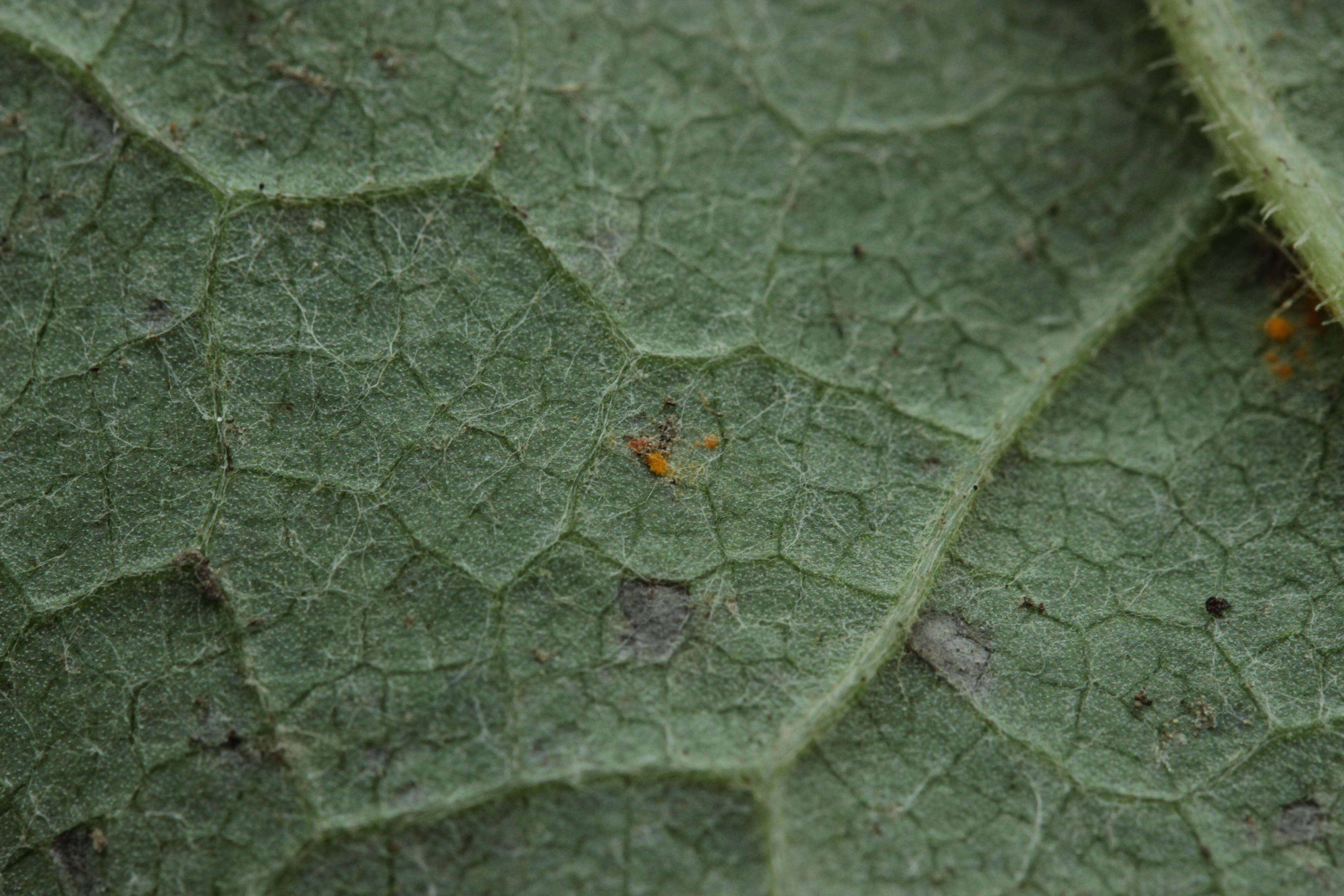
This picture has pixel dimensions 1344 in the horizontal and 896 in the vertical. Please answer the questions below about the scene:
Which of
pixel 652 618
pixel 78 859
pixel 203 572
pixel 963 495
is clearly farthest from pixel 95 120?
pixel 963 495

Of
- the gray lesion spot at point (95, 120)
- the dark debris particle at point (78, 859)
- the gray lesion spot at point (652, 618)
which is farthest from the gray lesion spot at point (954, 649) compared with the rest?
the gray lesion spot at point (95, 120)

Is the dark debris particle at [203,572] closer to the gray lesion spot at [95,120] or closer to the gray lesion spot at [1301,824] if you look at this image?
the gray lesion spot at [95,120]

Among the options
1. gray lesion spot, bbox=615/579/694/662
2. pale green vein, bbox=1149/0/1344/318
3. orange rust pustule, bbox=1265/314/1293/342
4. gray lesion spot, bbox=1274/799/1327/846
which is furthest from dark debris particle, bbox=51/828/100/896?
pale green vein, bbox=1149/0/1344/318

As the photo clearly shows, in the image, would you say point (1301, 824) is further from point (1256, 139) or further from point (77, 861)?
point (77, 861)

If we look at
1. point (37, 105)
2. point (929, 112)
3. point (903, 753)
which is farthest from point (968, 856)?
point (37, 105)

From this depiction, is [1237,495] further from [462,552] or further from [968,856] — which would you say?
[462,552]

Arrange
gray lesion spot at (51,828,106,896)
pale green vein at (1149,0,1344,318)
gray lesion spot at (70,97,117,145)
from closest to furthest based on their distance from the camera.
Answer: gray lesion spot at (51,828,106,896), gray lesion spot at (70,97,117,145), pale green vein at (1149,0,1344,318)

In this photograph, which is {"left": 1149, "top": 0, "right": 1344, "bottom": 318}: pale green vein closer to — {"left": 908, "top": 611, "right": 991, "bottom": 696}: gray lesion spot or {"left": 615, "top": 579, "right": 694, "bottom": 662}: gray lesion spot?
{"left": 908, "top": 611, "right": 991, "bottom": 696}: gray lesion spot
